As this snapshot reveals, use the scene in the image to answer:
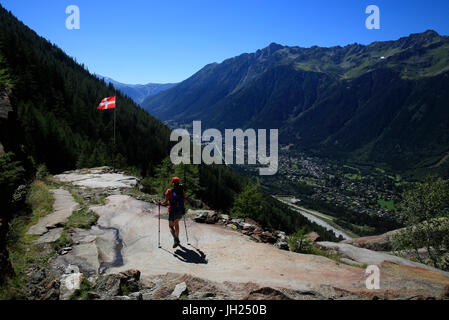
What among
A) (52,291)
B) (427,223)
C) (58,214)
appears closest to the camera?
(52,291)

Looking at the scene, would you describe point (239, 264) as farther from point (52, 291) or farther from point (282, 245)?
point (52, 291)

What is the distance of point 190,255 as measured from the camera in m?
12.1

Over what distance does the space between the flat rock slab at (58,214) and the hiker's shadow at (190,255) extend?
22.8 feet

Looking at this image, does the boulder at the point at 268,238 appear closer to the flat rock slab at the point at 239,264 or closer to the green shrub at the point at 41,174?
the flat rock slab at the point at 239,264

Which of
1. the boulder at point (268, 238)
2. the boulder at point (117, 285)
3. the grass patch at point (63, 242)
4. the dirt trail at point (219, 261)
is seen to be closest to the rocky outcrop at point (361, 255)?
the boulder at point (268, 238)

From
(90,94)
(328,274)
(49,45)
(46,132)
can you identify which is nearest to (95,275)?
(328,274)

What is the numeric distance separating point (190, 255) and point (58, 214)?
9296 mm

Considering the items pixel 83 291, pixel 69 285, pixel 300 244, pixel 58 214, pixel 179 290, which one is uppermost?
pixel 58 214

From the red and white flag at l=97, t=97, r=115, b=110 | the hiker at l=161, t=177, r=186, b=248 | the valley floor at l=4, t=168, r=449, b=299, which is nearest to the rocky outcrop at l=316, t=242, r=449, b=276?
the valley floor at l=4, t=168, r=449, b=299

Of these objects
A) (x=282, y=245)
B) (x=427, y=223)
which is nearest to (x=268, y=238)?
(x=282, y=245)
